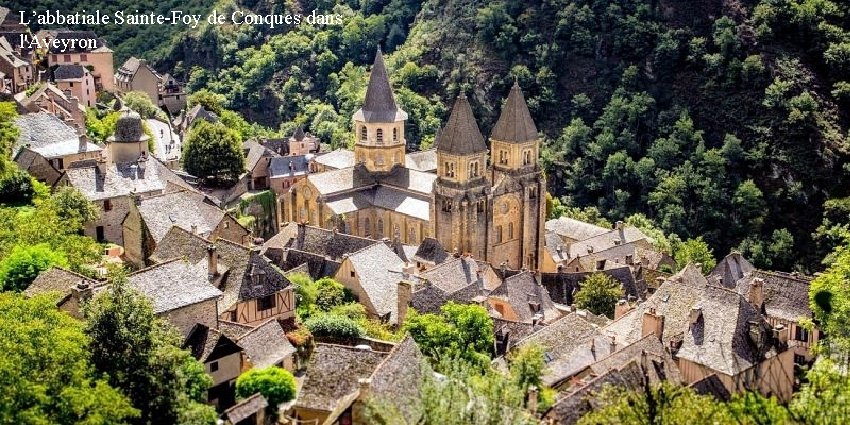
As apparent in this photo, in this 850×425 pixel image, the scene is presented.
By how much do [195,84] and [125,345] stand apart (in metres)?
106

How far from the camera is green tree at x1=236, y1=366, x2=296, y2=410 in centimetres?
3756

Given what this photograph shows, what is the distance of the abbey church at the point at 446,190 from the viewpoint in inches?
2697

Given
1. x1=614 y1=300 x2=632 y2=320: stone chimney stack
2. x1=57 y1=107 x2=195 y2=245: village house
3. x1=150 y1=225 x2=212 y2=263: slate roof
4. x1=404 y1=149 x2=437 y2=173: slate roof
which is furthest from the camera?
x1=404 y1=149 x2=437 y2=173: slate roof

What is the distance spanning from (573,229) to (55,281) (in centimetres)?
4899

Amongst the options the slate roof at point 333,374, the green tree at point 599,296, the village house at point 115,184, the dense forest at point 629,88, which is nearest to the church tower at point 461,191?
the green tree at point 599,296

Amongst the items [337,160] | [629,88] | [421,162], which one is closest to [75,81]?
[337,160]

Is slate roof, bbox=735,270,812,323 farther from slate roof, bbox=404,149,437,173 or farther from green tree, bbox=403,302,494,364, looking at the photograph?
slate roof, bbox=404,149,437,173

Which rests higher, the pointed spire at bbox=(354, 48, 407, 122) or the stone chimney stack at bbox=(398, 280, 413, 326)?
the pointed spire at bbox=(354, 48, 407, 122)

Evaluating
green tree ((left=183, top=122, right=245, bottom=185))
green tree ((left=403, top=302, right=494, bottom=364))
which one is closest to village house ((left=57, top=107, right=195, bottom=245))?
green tree ((left=183, top=122, right=245, bottom=185))

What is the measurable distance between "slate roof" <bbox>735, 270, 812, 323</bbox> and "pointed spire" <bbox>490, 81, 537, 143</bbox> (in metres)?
17.3

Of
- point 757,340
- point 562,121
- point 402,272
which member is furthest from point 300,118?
point 757,340

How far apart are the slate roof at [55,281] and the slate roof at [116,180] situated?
1525cm

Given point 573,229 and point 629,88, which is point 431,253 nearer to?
point 573,229

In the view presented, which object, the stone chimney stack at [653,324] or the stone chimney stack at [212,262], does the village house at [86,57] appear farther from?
the stone chimney stack at [653,324]
